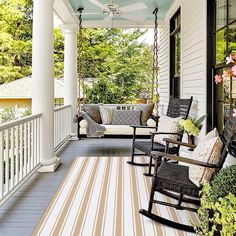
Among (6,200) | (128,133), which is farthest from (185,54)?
(6,200)

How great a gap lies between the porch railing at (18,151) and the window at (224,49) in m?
2.39

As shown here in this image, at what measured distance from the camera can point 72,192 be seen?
3.89 meters

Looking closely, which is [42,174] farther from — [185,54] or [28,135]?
[185,54]

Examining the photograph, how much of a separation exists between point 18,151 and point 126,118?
4.42 m

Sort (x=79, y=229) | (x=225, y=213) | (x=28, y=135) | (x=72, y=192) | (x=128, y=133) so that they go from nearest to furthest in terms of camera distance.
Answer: (x=225, y=213)
(x=79, y=229)
(x=72, y=192)
(x=28, y=135)
(x=128, y=133)

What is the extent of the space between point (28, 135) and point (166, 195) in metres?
1.92

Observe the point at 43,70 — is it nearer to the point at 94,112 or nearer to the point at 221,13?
the point at 221,13

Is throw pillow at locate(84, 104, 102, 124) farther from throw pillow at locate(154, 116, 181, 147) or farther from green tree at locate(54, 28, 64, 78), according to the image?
green tree at locate(54, 28, 64, 78)

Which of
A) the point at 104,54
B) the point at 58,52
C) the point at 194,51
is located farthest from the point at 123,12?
the point at 58,52

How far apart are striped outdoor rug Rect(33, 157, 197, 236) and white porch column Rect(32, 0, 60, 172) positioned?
0.58 meters

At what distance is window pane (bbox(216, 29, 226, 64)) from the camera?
4.05m

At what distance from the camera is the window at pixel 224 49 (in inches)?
146

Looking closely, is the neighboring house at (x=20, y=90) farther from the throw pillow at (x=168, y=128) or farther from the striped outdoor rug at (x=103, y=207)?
the striped outdoor rug at (x=103, y=207)

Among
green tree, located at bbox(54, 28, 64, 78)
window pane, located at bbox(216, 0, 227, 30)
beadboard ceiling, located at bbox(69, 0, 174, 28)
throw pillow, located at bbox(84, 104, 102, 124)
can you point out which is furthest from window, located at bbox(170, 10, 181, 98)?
green tree, located at bbox(54, 28, 64, 78)
